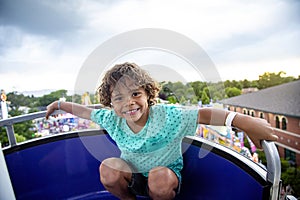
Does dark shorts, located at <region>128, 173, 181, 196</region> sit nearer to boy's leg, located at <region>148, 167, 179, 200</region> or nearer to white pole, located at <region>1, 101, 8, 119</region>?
boy's leg, located at <region>148, 167, 179, 200</region>

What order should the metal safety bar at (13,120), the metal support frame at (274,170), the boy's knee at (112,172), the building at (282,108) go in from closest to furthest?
the metal support frame at (274,170) < the boy's knee at (112,172) < the metal safety bar at (13,120) < the building at (282,108)

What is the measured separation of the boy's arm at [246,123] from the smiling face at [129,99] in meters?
0.19

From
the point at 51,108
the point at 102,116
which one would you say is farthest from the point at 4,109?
the point at 102,116

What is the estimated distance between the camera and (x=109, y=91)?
782mm

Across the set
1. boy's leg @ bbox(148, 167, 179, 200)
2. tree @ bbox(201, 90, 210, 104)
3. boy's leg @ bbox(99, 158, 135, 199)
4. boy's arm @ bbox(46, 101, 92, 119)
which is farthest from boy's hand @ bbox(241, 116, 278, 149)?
boy's arm @ bbox(46, 101, 92, 119)

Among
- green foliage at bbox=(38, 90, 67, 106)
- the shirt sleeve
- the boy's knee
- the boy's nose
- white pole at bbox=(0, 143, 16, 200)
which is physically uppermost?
green foliage at bbox=(38, 90, 67, 106)

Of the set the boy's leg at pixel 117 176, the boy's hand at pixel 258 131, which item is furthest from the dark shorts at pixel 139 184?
the boy's hand at pixel 258 131

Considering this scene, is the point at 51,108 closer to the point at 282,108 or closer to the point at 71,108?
the point at 71,108

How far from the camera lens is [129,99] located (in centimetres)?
73

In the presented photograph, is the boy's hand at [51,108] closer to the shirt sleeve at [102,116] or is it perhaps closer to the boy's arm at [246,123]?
the shirt sleeve at [102,116]

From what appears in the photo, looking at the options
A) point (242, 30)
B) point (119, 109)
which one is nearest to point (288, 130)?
point (242, 30)

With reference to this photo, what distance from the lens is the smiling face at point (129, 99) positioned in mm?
730

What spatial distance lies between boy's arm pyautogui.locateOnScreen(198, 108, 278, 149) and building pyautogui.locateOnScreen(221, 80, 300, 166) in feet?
1.70

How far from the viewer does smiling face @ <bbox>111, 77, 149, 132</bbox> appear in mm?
730
